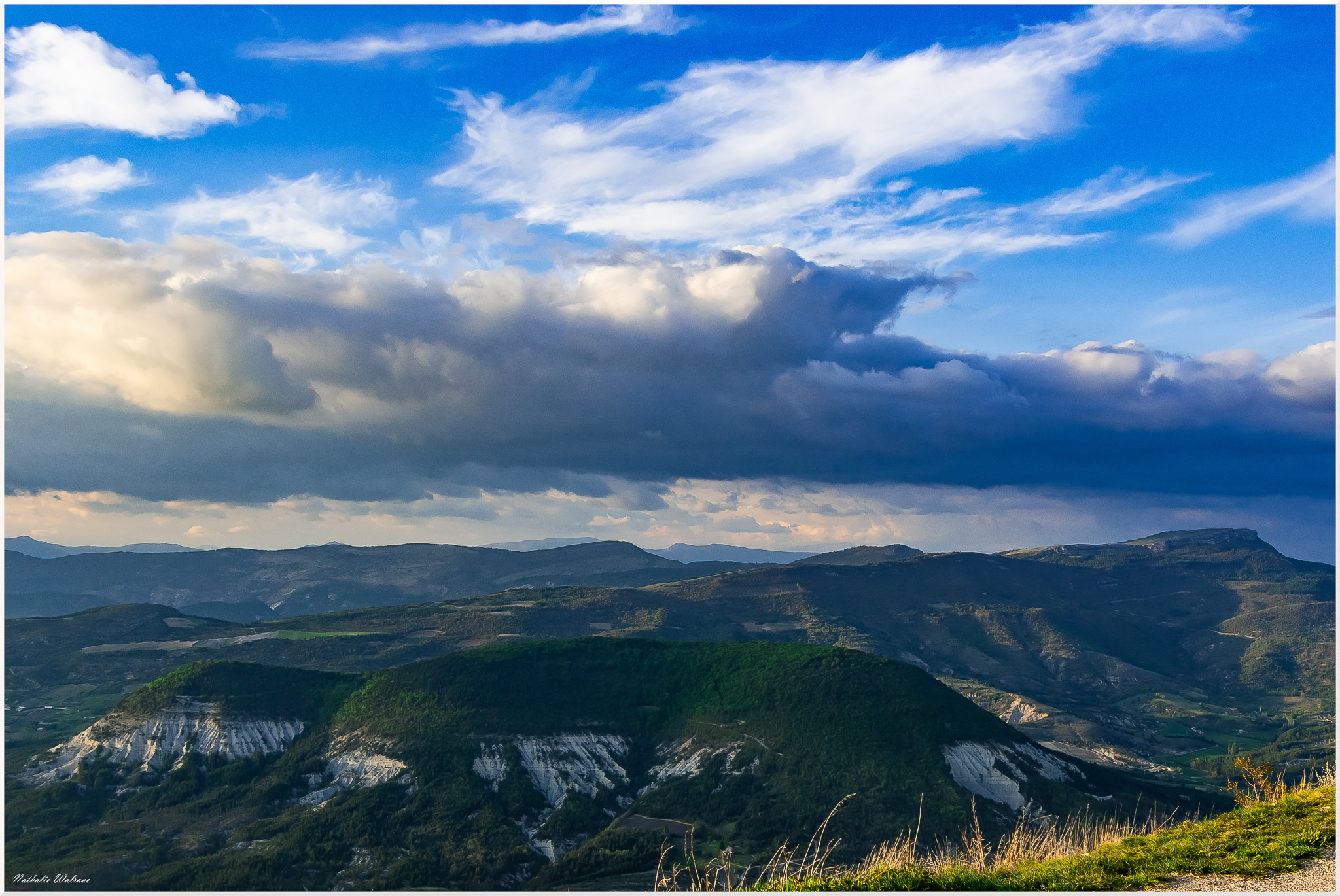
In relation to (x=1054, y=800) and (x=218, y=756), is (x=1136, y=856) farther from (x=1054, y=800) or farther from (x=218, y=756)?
(x=218, y=756)

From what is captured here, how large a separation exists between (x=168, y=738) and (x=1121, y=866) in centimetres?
17501

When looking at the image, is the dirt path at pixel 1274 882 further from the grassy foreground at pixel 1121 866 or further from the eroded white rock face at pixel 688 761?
the eroded white rock face at pixel 688 761

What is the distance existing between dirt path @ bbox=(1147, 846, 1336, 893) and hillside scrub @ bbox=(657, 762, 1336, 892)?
24cm

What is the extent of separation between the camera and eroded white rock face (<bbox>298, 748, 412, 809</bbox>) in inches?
5615

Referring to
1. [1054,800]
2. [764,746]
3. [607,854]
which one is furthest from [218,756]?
[1054,800]

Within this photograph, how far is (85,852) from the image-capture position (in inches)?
4744

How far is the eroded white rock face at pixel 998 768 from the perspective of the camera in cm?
13650

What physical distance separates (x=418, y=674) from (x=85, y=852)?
212 feet

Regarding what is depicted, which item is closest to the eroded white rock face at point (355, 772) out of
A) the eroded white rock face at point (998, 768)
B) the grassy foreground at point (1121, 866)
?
the eroded white rock face at point (998, 768)

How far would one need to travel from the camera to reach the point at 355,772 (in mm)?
147250

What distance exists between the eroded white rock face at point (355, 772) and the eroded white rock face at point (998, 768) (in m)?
89.5

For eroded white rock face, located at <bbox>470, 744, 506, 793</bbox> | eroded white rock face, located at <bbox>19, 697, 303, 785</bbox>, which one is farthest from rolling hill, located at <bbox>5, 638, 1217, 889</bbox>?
eroded white rock face, located at <bbox>470, 744, 506, 793</bbox>

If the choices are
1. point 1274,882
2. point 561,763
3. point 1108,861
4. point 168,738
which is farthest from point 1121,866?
point 168,738

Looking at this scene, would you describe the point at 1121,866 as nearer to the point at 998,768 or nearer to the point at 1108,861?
the point at 1108,861
